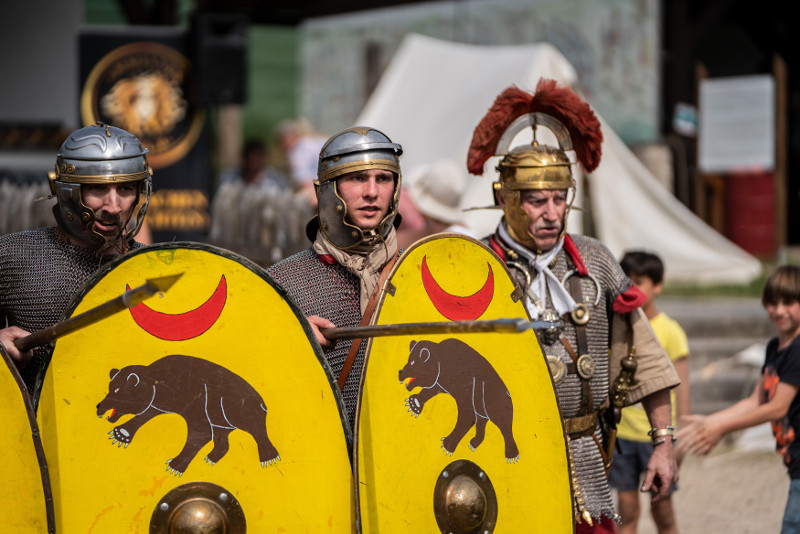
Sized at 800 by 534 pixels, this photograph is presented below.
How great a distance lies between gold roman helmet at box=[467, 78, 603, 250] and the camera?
376cm

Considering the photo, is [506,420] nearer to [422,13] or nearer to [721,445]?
[721,445]

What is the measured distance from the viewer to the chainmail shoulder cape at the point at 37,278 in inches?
129

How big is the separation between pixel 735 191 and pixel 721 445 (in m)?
6.49

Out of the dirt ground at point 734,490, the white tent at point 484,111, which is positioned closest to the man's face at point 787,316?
the dirt ground at point 734,490

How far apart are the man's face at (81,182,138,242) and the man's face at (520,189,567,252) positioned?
1263 millimetres

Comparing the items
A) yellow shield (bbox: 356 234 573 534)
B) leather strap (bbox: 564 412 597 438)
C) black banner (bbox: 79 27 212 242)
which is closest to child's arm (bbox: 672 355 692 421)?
leather strap (bbox: 564 412 597 438)

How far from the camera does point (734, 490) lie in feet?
21.1

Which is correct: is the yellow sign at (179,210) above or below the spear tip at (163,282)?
below

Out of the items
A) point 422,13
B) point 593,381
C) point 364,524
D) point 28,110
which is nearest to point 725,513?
point 593,381

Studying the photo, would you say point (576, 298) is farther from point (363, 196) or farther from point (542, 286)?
point (363, 196)

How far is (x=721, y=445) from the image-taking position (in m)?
7.38

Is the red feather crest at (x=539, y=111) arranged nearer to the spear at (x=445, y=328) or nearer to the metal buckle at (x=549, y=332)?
the metal buckle at (x=549, y=332)

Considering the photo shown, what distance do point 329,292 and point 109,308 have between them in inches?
38.5

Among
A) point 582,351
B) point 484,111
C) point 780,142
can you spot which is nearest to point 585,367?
point 582,351
